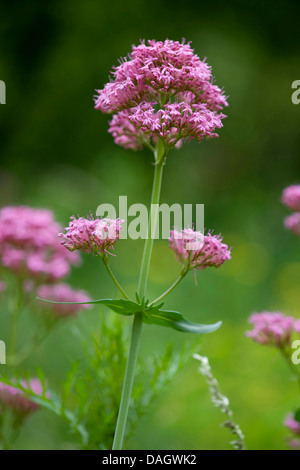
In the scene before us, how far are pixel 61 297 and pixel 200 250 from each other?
77cm

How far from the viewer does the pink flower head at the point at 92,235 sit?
0.87m

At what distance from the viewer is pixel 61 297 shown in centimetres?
156

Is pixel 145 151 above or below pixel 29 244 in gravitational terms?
above

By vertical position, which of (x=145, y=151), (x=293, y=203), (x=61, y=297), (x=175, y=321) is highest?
(x=145, y=151)

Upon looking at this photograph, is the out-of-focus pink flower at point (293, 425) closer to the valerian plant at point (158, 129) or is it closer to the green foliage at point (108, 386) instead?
the green foliage at point (108, 386)

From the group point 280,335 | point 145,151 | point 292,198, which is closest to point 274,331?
point 280,335

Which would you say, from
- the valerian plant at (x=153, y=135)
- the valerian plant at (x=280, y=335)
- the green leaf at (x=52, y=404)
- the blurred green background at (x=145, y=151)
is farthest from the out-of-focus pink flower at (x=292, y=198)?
the blurred green background at (x=145, y=151)

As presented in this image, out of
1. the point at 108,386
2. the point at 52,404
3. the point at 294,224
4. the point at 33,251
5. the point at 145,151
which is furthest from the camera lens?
the point at 145,151

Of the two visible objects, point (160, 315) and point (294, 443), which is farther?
point (294, 443)

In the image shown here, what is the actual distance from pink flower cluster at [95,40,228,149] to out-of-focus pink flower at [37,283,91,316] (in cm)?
73

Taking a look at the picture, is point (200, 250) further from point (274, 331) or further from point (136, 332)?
point (274, 331)

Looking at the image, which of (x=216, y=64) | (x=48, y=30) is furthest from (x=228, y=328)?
(x=48, y=30)

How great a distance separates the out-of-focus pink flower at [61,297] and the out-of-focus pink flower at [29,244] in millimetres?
70
